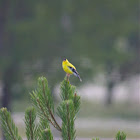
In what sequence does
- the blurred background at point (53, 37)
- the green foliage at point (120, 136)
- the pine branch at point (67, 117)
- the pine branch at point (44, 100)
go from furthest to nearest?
the blurred background at point (53, 37) < the pine branch at point (44, 100) < the green foliage at point (120, 136) < the pine branch at point (67, 117)

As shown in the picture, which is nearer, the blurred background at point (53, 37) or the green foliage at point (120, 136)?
the green foliage at point (120, 136)

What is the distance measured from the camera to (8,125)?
245cm

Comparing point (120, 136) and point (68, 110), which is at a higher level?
point (68, 110)

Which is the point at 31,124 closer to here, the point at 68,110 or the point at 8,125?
the point at 8,125

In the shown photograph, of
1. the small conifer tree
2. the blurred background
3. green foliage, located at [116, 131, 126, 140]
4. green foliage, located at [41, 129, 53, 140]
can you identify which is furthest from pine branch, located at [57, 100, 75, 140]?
the blurred background

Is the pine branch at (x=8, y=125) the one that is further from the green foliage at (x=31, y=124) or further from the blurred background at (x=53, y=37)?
the blurred background at (x=53, y=37)

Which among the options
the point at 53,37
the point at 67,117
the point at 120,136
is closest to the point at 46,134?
the point at 67,117

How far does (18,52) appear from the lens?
58.9 feet

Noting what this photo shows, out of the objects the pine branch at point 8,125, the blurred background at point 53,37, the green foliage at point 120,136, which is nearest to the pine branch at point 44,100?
the pine branch at point 8,125

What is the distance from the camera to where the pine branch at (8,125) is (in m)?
2.43

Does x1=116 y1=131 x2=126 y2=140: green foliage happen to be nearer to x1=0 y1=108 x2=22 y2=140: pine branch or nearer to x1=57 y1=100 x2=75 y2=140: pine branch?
x1=57 y1=100 x2=75 y2=140: pine branch

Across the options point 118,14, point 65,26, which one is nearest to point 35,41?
point 65,26

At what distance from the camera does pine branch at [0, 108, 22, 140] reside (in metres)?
2.43

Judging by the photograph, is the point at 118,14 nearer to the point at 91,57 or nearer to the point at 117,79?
the point at 91,57
